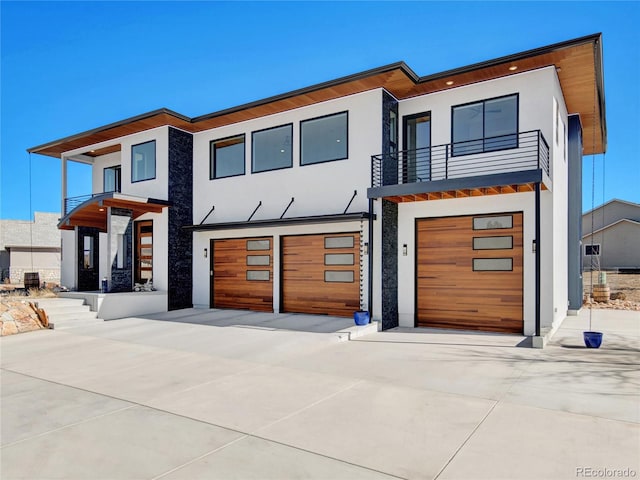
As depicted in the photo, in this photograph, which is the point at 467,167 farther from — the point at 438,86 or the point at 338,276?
the point at 338,276

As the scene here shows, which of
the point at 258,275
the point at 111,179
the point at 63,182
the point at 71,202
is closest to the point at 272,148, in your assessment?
the point at 258,275

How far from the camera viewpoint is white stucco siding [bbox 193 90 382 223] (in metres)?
11.4

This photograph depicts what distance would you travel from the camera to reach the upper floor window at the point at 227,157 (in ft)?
46.3

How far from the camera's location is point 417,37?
13094 mm

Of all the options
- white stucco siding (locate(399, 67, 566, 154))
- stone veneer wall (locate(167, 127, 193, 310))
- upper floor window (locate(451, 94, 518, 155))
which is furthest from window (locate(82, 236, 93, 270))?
upper floor window (locate(451, 94, 518, 155))

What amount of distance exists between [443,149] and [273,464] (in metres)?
9.15

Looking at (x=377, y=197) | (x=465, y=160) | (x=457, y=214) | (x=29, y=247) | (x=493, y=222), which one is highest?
(x=465, y=160)

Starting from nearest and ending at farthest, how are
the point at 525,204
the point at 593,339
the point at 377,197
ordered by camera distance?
the point at 593,339
the point at 525,204
the point at 377,197

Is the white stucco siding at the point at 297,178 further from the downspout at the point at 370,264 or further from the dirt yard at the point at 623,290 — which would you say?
the dirt yard at the point at 623,290

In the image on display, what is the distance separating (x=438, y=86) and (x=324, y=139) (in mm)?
3360

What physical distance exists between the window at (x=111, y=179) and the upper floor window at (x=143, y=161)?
2.65 m

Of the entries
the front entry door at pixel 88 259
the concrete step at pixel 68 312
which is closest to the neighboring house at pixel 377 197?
the front entry door at pixel 88 259

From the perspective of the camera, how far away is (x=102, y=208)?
1427 centimetres

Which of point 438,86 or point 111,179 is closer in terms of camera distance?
point 438,86
